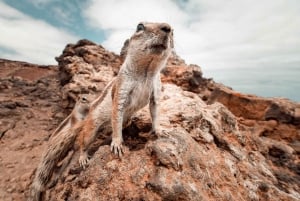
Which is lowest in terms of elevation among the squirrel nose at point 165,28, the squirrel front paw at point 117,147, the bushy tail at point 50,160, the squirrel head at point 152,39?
the bushy tail at point 50,160

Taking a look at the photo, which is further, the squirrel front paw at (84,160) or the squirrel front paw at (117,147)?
the squirrel front paw at (84,160)

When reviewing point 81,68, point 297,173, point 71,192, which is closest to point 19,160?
point 81,68

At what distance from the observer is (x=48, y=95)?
12.9m

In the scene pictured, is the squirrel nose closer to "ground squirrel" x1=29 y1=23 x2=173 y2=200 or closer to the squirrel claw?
"ground squirrel" x1=29 y1=23 x2=173 y2=200

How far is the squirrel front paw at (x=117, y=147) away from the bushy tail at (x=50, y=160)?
40.6 inches

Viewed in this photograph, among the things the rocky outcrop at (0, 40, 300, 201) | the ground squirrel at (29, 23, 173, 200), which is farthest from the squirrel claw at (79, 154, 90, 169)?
the rocky outcrop at (0, 40, 300, 201)

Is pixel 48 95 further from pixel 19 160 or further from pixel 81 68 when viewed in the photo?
pixel 19 160

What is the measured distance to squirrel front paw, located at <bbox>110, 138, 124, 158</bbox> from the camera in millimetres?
4012

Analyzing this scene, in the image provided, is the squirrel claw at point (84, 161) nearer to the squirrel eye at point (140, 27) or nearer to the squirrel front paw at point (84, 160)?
the squirrel front paw at point (84, 160)

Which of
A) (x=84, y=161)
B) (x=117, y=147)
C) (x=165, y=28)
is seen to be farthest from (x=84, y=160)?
(x=165, y=28)

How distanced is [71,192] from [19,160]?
5003mm

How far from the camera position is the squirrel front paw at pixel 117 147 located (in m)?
4.01

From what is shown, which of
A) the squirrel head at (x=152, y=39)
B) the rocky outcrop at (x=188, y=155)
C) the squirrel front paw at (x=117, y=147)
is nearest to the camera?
the rocky outcrop at (x=188, y=155)

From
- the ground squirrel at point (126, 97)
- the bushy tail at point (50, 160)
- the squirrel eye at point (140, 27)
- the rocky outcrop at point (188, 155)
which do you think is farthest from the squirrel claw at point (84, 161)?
the squirrel eye at point (140, 27)
